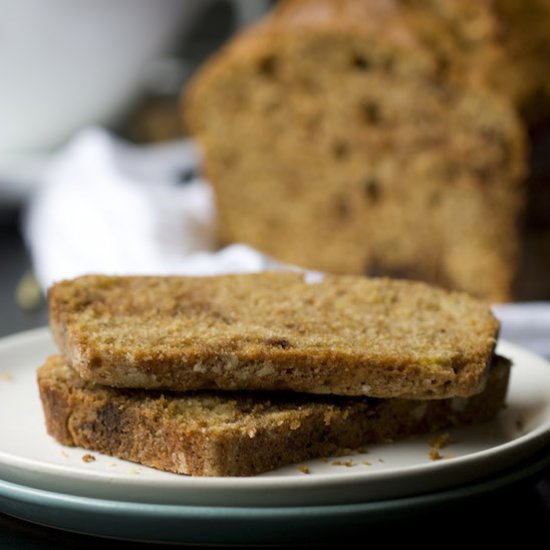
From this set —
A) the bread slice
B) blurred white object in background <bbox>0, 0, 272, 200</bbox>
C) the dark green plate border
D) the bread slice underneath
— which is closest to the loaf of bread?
blurred white object in background <bbox>0, 0, 272, 200</bbox>

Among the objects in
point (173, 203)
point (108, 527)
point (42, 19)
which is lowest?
point (173, 203)

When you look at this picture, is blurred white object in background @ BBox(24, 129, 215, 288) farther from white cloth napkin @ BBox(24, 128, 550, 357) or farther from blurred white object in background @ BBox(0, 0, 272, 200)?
blurred white object in background @ BBox(0, 0, 272, 200)

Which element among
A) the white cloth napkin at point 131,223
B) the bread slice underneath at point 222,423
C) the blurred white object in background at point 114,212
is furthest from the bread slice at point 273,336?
the blurred white object in background at point 114,212

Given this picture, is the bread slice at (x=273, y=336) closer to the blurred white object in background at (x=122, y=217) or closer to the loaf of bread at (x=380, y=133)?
the blurred white object in background at (x=122, y=217)

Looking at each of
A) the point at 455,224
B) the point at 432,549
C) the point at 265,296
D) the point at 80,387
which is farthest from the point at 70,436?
the point at 455,224

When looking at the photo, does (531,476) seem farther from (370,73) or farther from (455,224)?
(370,73)

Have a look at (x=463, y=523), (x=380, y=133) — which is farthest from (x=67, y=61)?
(x=463, y=523)

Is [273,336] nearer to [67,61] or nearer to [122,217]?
[122,217]
